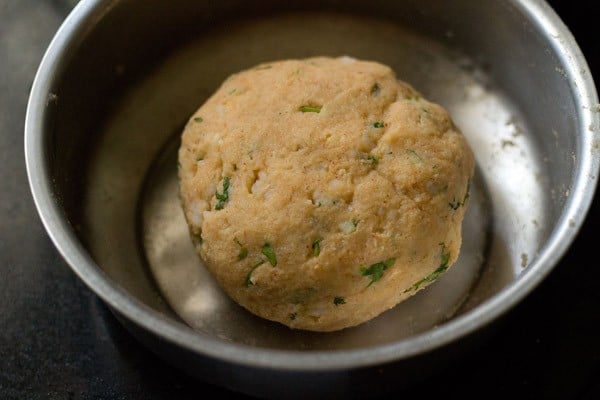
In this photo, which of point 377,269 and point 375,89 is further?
point 375,89

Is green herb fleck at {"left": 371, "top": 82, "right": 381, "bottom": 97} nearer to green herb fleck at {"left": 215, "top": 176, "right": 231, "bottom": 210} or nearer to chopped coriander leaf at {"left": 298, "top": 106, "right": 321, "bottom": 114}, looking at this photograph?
chopped coriander leaf at {"left": 298, "top": 106, "right": 321, "bottom": 114}

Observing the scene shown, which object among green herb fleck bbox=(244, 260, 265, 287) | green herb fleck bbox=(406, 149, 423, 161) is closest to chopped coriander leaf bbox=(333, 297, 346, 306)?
green herb fleck bbox=(244, 260, 265, 287)

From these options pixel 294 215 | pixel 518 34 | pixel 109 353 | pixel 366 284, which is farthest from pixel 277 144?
pixel 518 34

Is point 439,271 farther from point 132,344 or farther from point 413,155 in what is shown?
point 132,344

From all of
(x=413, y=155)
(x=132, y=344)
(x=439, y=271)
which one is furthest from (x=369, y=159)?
(x=132, y=344)

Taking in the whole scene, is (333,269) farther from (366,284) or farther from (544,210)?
(544,210)

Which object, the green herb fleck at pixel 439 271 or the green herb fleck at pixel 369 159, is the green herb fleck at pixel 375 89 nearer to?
the green herb fleck at pixel 369 159
